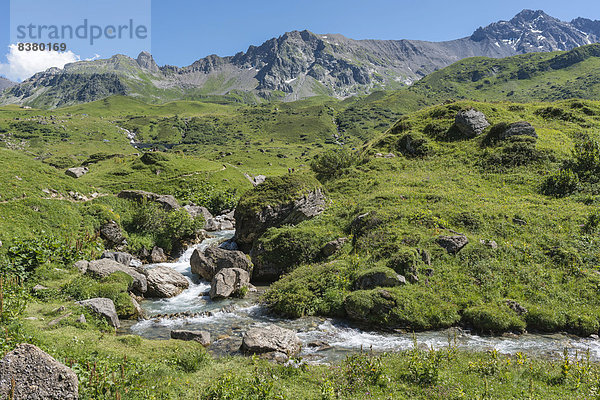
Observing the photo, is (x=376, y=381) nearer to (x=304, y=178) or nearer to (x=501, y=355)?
(x=501, y=355)

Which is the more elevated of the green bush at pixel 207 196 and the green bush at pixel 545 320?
the green bush at pixel 207 196

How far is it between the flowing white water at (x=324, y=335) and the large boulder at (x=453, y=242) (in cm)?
840

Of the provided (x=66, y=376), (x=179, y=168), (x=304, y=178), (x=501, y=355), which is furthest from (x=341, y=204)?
(x=179, y=168)

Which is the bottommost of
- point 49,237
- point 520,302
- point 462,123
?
point 520,302

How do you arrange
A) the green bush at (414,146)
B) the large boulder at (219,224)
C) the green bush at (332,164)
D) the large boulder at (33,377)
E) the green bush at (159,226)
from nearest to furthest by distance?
the large boulder at (33,377), the green bush at (159,226), the large boulder at (219,224), the green bush at (414,146), the green bush at (332,164)

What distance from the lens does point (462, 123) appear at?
56.5 m

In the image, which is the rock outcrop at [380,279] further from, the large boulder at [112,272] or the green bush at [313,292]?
the large boulder at [112,272]

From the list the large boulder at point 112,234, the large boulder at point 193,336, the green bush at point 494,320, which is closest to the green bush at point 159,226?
the large boulder at point 112,234

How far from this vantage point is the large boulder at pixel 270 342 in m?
18.0

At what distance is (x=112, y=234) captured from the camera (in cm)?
3809

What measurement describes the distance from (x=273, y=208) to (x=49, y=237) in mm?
22188

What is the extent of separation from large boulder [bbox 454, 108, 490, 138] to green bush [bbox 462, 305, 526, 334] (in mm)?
41434

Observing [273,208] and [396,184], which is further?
[396,184]

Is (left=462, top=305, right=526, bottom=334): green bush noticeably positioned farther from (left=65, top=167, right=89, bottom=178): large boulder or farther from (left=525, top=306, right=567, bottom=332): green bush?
(left=65, top=167, right=89, bottom=178): large boulder
